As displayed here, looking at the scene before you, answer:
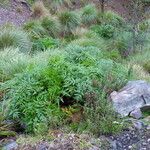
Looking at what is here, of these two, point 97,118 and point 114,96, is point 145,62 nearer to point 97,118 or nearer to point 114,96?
point 114,96

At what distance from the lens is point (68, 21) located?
480 inches

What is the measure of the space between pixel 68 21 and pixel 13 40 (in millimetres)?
3819

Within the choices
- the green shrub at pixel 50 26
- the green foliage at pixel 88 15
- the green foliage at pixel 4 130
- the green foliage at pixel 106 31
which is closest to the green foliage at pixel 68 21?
the green shrub at pixel 50 26

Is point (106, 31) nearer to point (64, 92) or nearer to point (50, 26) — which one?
point (50, 26)

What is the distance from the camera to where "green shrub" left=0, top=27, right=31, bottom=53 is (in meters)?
8.47

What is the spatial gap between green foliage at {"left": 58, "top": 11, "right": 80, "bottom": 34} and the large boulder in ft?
23.4

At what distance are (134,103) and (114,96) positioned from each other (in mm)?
265

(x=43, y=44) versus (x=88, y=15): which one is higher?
(x=43, y=44)

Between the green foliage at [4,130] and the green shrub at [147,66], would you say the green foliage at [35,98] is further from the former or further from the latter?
the green shrub at [147,66]

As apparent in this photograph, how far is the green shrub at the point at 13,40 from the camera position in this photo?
27.8 feet

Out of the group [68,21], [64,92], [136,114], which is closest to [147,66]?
[136,114]

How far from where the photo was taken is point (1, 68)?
580cm

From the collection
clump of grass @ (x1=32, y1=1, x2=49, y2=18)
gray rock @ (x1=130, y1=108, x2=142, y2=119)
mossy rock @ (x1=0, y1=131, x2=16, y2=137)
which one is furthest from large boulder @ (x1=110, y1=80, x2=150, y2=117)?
clump of grass @ (x1=32, y1=1, x2=49, y2=18)

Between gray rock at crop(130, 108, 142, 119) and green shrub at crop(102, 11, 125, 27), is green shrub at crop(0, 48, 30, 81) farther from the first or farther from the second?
green shrub at crop(102, 11, 125, 27)
